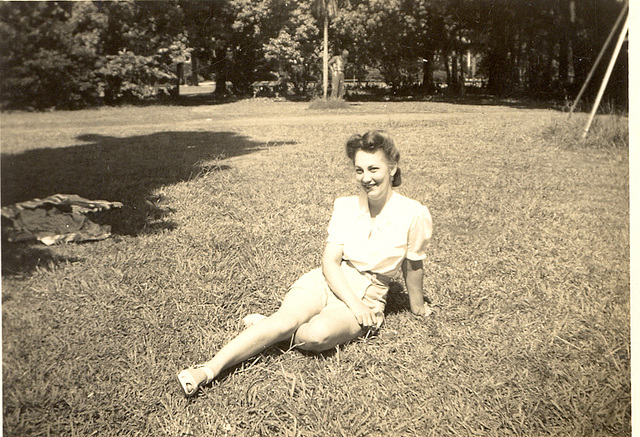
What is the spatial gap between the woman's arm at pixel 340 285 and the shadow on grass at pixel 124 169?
1.49 metres

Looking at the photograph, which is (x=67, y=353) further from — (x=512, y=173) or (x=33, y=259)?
(x=512, y=173)

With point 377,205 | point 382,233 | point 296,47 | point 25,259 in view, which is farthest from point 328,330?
point 296,47

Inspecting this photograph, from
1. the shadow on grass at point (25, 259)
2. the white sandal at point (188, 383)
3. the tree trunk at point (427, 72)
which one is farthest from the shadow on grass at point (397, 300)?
the tree trunk at point (427, 72)

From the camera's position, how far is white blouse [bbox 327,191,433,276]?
2.44 m

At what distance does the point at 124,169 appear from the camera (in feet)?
16.0

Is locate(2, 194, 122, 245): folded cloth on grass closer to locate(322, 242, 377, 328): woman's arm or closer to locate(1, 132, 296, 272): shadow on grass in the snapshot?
locate(1, 132, 296, 272): shadow on grass

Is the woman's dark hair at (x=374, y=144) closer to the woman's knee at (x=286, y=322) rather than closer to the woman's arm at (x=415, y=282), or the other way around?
the woman's arm at (x=415, y=282)

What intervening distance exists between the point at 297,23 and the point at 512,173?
2.87m

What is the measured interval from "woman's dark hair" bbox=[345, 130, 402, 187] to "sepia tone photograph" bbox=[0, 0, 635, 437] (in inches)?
0.4

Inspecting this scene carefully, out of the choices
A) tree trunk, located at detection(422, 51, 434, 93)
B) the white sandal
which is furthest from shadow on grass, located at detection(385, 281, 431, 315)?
tree trunk, located at detection(422, 51, 434, 93)

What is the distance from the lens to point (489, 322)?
8.52ft

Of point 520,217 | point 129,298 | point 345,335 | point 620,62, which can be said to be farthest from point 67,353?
point 620,62

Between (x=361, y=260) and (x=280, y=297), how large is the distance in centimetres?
60

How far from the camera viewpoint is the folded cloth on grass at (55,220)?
2.46 m
